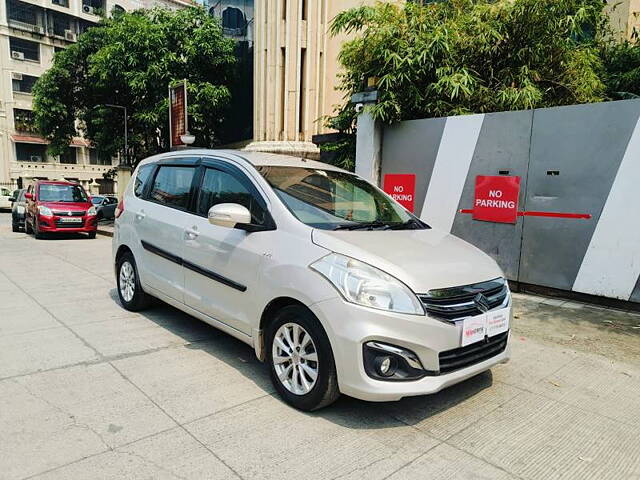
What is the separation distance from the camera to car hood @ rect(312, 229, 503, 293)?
9.39ft

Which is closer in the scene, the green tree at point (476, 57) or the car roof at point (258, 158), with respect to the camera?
the car roof at point (258, 158)

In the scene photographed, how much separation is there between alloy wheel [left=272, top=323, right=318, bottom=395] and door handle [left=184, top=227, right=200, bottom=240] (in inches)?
52.9

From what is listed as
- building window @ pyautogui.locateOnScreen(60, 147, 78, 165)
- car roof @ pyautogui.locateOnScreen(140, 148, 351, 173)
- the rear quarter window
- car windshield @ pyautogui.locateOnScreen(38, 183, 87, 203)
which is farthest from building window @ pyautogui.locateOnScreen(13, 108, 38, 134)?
car roof @ pyautogui.locateOnScreen(140, 148, 351, 173)

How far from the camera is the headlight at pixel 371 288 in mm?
2748

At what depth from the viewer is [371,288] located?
9.12 feet

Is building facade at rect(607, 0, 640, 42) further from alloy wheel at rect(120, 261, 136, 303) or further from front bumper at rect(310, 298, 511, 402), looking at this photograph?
alloy wheel at rect(120, 261, 136, 303)

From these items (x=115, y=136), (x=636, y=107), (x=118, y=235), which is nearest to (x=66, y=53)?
(x=115, y=136)

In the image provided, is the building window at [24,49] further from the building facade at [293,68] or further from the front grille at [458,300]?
the front grille at [458,300]

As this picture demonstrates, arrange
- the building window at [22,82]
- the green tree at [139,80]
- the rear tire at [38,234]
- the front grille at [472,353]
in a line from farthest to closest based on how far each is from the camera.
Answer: the building window at [22,82]
the green tree at [139,80]
the rear tire at [38,234]
the front grille at [472,353]

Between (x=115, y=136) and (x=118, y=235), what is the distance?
16.8 m

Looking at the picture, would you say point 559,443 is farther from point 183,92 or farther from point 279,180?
point 183,92

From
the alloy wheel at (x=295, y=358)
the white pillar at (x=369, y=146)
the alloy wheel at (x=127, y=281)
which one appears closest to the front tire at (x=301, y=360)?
the alloy wheel at (x=295, y=358)

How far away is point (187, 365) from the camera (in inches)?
150

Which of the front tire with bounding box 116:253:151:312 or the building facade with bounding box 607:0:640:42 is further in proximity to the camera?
the building facade with bounding box 607:0:640:42
